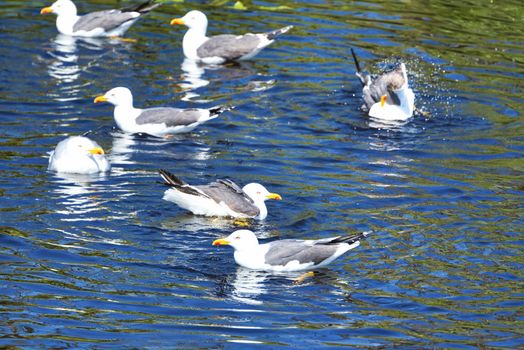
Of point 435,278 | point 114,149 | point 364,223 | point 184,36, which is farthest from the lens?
point 184,36

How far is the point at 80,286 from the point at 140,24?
12.8 metres

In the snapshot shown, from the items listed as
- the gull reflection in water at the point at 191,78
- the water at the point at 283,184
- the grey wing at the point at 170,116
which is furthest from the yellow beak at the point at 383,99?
the grey wing at the point at 170,116

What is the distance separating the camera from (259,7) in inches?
943

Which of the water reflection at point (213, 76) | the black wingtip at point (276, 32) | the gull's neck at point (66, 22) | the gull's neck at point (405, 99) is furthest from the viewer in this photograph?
the gull's neck at point (66, 22)

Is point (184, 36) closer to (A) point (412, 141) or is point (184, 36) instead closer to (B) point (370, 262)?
(A) point (412, 141)

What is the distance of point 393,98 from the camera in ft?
59.9

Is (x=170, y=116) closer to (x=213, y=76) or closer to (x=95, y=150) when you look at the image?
(x=95, y=150)

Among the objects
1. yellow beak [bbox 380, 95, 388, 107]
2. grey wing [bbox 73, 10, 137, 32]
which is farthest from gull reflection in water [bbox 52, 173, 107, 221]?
grey wing [bbox 73, 10, 137, 32]

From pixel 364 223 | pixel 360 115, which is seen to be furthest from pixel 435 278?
pixel 360 115

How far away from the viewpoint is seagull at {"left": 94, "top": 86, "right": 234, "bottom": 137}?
17031 mm

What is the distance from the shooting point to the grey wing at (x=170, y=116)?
55.7ft

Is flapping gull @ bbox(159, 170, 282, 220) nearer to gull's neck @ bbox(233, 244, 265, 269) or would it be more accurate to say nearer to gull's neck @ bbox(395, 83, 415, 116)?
gull's neck @ bbox(233, 244, 265, 269)

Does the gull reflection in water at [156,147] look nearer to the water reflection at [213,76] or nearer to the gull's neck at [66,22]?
the water reflection at [213,76]

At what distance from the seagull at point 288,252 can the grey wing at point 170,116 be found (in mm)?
5206
